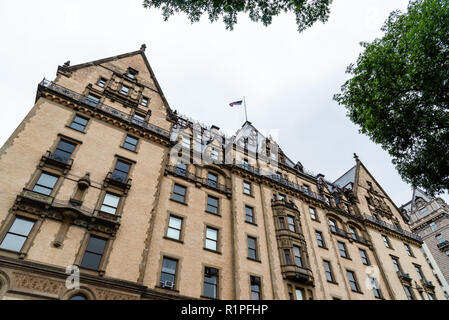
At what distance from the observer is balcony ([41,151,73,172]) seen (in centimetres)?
1906

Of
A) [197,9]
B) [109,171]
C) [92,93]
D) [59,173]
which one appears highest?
[92,93]

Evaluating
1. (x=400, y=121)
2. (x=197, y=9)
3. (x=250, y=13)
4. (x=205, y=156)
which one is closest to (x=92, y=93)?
(x=205, y=156)

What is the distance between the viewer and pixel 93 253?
1712 centimetres

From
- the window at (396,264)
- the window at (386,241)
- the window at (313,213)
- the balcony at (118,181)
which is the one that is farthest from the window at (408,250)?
the balcony at (118,181)

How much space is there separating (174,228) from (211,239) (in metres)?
3.41

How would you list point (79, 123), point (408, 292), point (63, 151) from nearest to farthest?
point (63, 151) → point (79, 123) → point (408, 292)

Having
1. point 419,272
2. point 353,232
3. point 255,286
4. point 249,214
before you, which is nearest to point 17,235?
point 255,286

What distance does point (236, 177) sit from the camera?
99.2 ft

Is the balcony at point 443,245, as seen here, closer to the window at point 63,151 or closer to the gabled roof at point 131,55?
the gabled roof at point 131,55

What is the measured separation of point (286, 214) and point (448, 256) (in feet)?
134

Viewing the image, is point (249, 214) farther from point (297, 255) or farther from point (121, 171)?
point (121, 171)

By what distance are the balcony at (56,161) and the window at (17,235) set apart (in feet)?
14.0

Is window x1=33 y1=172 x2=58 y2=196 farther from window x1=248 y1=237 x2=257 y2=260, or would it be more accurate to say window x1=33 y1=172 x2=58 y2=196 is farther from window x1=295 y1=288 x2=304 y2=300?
window x1=295 y1=288 x2=304 y2=300

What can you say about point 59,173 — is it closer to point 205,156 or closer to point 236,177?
point 205,156
